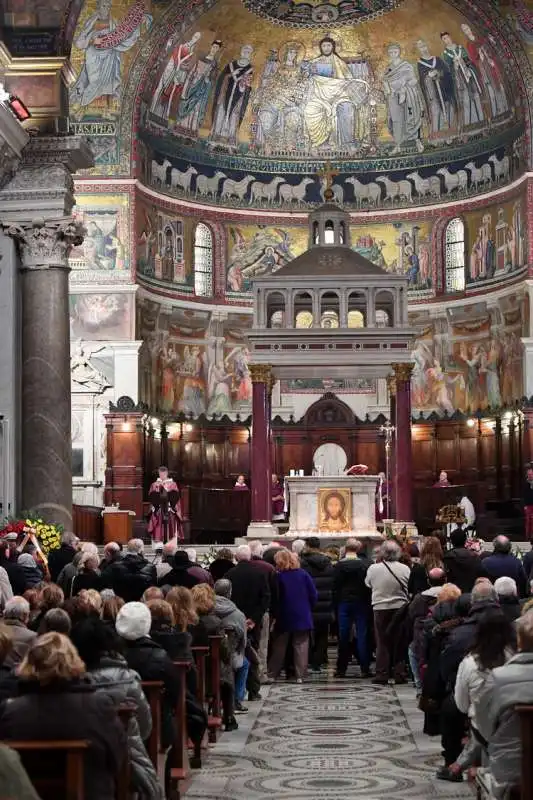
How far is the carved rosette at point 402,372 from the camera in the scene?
36.5 metres

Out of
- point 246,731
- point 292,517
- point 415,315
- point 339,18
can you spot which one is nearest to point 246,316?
point 415,315

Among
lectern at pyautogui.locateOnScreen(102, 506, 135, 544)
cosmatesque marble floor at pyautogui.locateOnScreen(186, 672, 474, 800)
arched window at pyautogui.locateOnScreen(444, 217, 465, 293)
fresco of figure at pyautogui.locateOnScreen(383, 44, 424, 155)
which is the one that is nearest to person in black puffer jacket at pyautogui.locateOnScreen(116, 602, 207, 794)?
cosmatesque marble floor at pyautogui.locateOnScreen(186, 672, 474, 800)

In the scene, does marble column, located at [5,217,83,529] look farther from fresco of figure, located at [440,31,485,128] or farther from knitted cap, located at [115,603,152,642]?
fresco of figure, located at [440,31,485,128]

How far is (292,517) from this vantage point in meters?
34.8

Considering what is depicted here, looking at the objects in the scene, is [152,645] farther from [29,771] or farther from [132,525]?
[132,525]

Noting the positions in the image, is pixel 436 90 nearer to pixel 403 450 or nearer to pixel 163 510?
pixel 403 450

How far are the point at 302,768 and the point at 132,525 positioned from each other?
2647 cm

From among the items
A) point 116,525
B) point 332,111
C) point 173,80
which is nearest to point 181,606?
point 116,525

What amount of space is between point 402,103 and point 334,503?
17318 millimetres

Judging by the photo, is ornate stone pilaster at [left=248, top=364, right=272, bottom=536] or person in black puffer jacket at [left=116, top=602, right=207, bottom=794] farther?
ornate stone pilaster at [left=248, top=364, right=272, bottom=536]

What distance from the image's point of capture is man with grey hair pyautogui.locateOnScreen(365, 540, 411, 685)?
65.0ft

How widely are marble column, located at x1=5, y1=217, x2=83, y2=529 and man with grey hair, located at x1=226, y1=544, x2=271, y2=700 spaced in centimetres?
557

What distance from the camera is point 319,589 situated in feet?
70.6

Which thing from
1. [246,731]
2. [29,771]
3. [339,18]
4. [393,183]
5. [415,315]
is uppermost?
[339,18]
